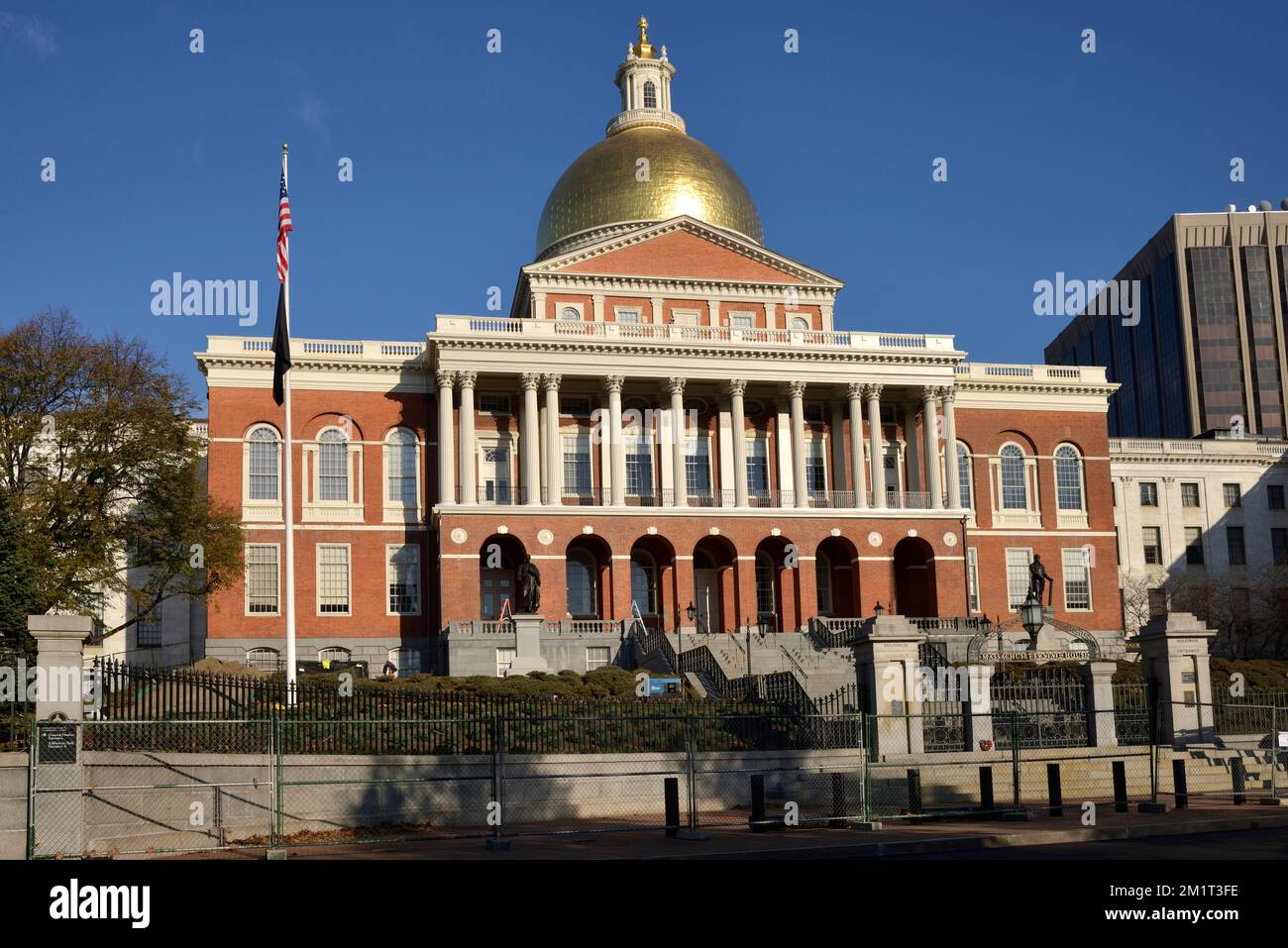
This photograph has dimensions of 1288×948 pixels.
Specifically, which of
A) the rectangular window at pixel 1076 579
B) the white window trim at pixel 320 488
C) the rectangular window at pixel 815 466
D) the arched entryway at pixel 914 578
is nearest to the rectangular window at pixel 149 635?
the white window trim at pixel 320 488

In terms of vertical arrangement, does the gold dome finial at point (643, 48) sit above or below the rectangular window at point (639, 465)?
above

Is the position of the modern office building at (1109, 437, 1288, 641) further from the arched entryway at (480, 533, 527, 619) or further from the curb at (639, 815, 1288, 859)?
the curb at (639, 815, 1288, 859)

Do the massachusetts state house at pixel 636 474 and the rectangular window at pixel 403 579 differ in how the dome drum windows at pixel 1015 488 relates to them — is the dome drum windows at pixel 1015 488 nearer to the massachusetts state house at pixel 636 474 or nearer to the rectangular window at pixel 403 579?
the massachusetts state house at pixel 636 474

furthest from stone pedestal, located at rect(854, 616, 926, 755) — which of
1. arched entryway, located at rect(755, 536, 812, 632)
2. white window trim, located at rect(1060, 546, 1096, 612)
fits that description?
white window trim, located at rect(1060, 546, 1096, 612)

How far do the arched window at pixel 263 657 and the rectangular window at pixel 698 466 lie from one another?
60.7 ft

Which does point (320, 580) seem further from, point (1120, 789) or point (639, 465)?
point (1120, 789)

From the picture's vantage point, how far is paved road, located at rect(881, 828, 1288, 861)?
790 inches

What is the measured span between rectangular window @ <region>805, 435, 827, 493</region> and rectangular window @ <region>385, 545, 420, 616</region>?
17.6 metres

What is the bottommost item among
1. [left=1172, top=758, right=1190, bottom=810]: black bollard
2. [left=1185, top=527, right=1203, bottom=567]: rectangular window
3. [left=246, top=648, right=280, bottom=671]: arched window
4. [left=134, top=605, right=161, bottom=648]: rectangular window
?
[left=1172, top=758, right=1190, bottom=810]: black bollard

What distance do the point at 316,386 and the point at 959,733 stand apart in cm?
3694

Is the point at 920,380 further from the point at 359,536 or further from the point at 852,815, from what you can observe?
the point at 852,815

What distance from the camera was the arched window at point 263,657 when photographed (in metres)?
57.0

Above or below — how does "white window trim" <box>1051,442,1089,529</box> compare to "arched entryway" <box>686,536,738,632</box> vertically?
above
